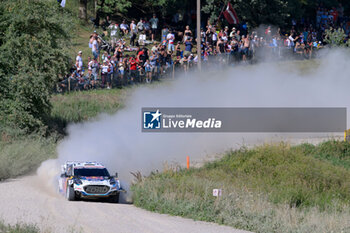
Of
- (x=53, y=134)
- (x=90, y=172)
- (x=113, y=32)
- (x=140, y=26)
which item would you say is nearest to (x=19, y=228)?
(x=90, y=172)

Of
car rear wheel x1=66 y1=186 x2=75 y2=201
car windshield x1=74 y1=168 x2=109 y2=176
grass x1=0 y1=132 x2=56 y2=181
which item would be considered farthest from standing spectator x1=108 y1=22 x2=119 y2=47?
car rear wheel x1=66 y1=186 x2=75 y2=201

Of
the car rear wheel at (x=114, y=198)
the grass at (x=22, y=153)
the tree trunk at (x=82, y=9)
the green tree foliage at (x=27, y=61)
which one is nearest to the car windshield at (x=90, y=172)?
the car rear wheel at (x=114, y=198)

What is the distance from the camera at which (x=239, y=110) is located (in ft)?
113

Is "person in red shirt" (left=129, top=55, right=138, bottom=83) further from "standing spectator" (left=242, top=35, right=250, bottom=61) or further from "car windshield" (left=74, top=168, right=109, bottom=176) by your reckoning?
"car windshield" (left=74, top=168, right=109, bottom=176)

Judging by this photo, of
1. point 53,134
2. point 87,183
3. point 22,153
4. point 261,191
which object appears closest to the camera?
point 87,183

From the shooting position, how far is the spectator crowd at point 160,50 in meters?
33.3

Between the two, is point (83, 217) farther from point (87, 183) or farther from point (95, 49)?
point (95, 49)

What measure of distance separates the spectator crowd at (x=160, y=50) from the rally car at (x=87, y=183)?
459 inches

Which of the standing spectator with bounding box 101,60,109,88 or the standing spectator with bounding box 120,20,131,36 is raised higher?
the standing spectator with bounding box 120,20,131,36

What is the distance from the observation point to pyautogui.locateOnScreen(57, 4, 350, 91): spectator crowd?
1312 inches

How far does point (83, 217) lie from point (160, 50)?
1898cm

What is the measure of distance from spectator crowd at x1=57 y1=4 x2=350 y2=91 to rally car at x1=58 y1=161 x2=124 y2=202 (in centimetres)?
1166

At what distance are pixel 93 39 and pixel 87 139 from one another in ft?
27.0

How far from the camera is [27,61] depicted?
28359mm
